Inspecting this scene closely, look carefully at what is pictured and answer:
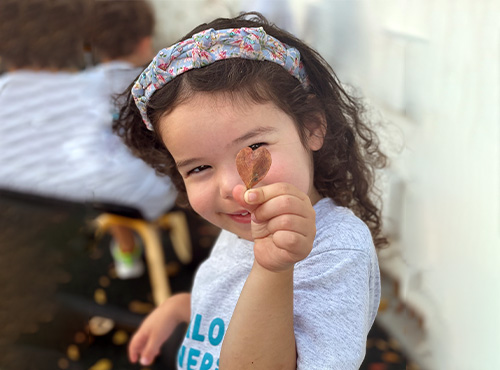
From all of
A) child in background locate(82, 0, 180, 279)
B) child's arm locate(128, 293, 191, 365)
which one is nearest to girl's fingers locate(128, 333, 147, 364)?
child's arm locate(128, 293, 191, 365)

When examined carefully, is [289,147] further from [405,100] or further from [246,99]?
[405,100]

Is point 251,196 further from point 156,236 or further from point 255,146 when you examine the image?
point 156,236

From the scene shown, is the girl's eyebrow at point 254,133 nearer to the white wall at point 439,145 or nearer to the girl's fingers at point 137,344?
Result: the white wall at point 439,145

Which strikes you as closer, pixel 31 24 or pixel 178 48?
pixel 178 48

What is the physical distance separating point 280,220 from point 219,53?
0.19m

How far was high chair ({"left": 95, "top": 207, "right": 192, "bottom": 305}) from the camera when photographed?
4.00ft

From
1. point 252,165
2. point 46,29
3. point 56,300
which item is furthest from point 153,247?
point 252,165

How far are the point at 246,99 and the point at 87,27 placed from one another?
53cm

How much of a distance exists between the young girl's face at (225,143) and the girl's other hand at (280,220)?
74 mm

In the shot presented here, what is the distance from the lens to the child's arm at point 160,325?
0.83 meters

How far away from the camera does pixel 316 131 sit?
57 cm

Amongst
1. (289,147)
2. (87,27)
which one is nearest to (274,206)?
(289,147)

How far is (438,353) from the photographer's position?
0.71 m

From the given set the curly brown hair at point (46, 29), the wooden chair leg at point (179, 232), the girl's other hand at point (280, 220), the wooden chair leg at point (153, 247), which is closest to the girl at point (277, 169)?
the girl's other hand at point (280, 220)
